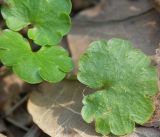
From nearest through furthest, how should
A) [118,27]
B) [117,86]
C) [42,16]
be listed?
[117,86]
[42,16]
[118,27]

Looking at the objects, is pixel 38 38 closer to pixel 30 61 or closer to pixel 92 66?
pixel 30 61

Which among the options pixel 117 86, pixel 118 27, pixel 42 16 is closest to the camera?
pixel 117 86

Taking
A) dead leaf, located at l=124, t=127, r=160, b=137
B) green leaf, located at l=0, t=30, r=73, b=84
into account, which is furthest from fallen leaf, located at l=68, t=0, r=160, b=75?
dead leaf, located at l=124, t=127, r=160, b=137

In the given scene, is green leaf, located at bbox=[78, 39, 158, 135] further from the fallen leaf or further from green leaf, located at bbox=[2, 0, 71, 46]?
the fallen leaf

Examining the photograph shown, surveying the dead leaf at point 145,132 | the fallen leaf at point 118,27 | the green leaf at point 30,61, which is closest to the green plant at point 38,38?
the green leaf at point 30,61

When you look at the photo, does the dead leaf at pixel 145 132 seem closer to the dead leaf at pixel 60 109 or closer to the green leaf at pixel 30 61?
the dead leaf at pixel 60 109

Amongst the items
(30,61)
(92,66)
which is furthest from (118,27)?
(30,61)
